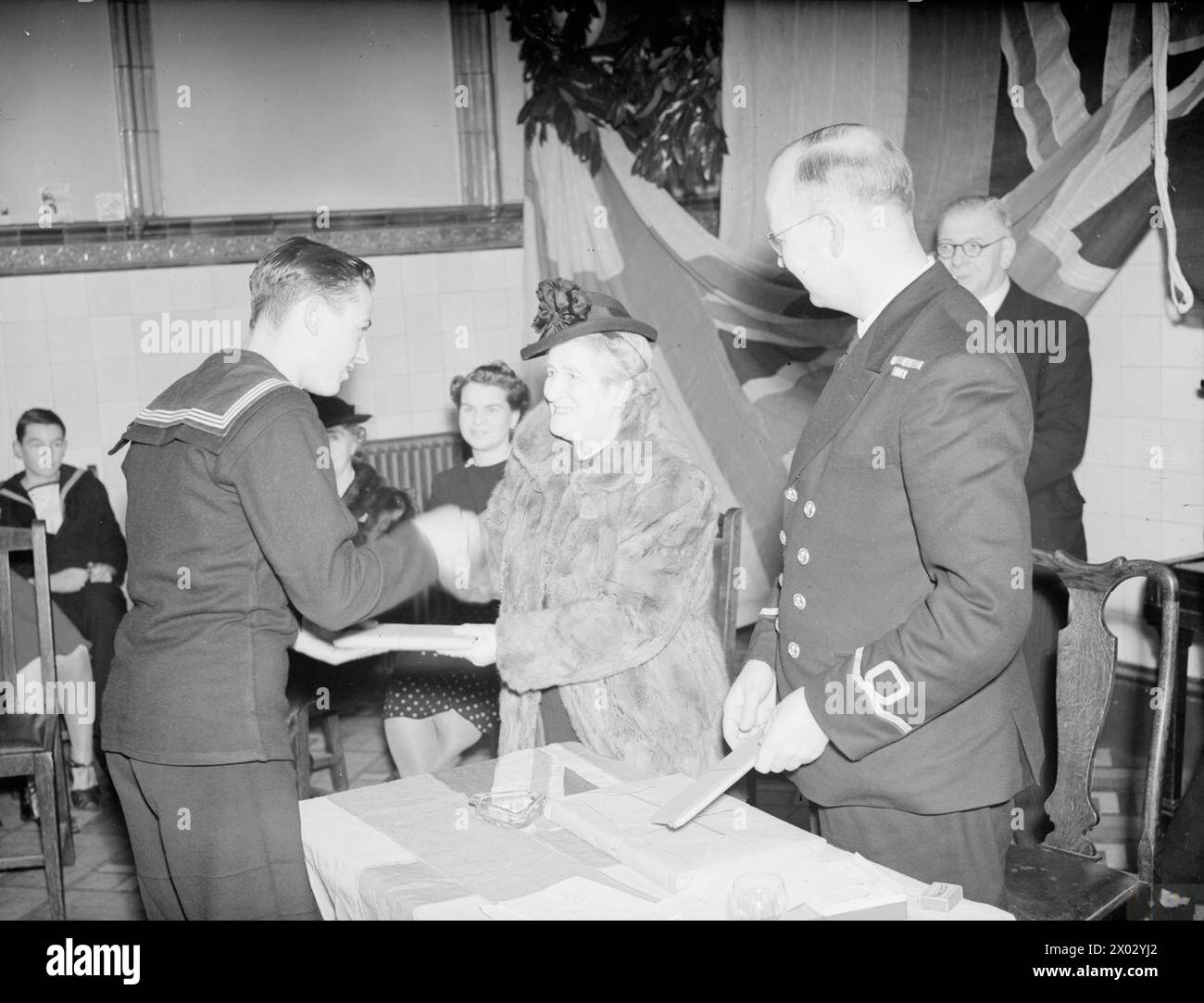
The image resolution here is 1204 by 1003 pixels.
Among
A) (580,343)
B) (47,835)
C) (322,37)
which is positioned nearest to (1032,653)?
(580,343)

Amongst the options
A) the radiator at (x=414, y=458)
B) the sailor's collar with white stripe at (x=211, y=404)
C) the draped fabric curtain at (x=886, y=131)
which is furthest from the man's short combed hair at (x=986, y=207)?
the radiator at (x=414, y=458)

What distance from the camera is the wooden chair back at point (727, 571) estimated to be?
2.94 meters

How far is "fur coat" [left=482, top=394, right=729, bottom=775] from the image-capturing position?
2.49 meters

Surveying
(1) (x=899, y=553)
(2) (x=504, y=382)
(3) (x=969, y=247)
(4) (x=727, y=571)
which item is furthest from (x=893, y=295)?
(2) (x=504, y=382)

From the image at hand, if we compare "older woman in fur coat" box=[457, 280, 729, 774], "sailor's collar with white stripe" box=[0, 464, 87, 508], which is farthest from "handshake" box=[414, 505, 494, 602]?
"sailor's collar with white stripe" box=[0, 464, 87, 508]

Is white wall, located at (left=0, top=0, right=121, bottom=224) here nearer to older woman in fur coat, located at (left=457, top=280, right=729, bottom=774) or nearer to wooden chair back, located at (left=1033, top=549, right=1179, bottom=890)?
older woman in fur coat, located at (left=457, top=280, right=729, bottom=774)

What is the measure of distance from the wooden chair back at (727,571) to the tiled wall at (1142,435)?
2714 mm

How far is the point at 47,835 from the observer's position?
10.8 ft

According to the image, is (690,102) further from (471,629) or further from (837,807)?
(837,807)

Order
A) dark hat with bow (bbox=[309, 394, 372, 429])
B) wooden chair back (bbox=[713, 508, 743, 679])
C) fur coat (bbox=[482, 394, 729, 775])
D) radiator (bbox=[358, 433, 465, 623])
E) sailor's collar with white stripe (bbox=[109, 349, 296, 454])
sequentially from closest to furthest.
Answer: sailor's collar with white stripe (bbox=[109, 349, 296, 454]) → fur coat (bbox=[482, 394, 729, 775]) → wooden chair back (bbox=[713, 508, 743, 679]) → dark hat with bow (bbox=[309, 394, 372, 429]) → radiator (bbox=[358, 433, 465, 623])

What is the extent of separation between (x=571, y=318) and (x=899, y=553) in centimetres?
117

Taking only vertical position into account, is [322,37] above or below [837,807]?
above

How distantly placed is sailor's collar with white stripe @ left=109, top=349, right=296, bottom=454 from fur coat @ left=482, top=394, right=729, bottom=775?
81 centimetres

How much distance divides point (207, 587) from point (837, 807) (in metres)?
1.11
